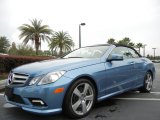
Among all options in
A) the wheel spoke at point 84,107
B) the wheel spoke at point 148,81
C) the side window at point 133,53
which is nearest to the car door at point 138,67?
the side window at point 133,53

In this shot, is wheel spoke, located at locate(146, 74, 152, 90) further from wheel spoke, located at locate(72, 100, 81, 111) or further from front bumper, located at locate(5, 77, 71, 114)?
front bumper, located at locate(5, 77, 71, 114)

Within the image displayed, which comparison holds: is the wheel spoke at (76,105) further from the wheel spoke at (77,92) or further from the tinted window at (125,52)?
the tinted window at (125,52)

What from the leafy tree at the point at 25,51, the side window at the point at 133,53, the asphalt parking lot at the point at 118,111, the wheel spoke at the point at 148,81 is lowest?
the asphalt parking lot at the point at 118,111

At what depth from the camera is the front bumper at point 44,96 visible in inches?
155

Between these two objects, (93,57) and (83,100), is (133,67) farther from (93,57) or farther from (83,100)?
(83,100)

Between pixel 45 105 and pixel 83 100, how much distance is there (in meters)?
0.85

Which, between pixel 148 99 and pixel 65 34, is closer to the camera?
pixel 148 99

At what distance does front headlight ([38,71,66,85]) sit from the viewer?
4.01 m

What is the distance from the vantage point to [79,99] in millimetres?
4449

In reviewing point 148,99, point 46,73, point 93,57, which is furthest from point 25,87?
point 148,99

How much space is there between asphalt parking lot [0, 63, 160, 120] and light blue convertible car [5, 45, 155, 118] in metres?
0.31

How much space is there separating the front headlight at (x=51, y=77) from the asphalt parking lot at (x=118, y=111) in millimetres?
824

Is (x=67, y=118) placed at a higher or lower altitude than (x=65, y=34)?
lower

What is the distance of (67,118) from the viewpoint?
172 inches
